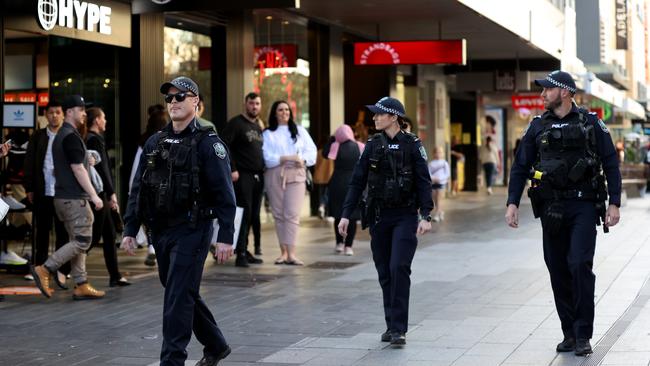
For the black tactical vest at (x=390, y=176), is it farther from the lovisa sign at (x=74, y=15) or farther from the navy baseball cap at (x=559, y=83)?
the lovisa sign at (x=74, y=15)

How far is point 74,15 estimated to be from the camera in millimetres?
14203

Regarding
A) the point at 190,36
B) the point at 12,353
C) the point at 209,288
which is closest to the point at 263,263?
the point at 209,288

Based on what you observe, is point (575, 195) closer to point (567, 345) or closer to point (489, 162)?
point (567, 345)

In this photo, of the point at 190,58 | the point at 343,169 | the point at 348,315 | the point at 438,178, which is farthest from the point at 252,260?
the point at 438,178

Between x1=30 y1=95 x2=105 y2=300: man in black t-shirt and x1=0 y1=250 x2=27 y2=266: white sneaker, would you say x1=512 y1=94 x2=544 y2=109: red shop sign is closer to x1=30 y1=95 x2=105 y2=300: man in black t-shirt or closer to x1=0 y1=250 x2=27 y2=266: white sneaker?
x1=0 y1=250 x2=27 y2=266: white sneaker

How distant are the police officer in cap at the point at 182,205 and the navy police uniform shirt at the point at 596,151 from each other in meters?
2.39

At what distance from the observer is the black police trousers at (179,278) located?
6637 mm

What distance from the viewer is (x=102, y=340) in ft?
28.9

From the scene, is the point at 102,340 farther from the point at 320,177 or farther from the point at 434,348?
the point at 320,177

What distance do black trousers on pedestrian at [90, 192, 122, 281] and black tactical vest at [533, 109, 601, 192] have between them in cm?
483

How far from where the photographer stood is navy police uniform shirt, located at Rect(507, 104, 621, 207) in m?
8.20

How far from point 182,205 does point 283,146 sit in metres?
7.41

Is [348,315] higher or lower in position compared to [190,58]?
lower

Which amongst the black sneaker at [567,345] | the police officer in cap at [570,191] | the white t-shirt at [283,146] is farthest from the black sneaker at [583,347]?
the white t-shirt at [283,146]
